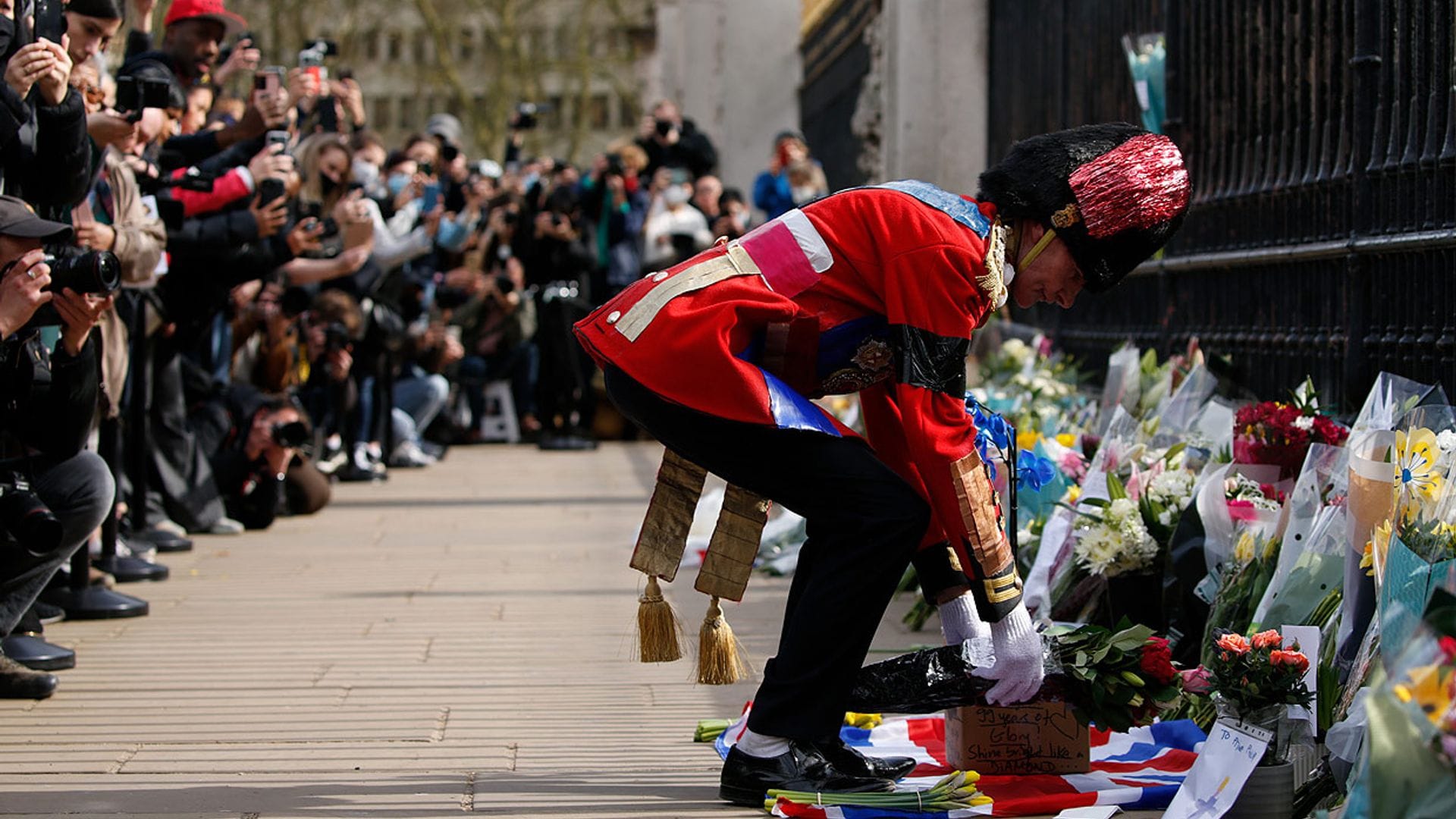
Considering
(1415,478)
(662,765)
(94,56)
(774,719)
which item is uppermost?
(94,56)

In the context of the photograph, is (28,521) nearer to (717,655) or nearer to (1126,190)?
(717,655)

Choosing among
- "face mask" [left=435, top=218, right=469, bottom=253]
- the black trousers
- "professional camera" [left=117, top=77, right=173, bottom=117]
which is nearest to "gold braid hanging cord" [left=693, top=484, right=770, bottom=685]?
the black trousers

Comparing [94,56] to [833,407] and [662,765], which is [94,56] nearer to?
[662,765]

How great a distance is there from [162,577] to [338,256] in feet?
10.8

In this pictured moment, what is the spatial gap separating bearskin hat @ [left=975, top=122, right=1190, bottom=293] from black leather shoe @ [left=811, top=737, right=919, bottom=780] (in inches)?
49.3

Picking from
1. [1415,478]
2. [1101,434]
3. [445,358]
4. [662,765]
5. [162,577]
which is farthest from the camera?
[445,358]

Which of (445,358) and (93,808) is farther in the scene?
(445,358)

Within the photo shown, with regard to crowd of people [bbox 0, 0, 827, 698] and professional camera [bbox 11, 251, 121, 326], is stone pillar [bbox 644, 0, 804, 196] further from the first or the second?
professional camera [bbox 11, 251, 121, 326]

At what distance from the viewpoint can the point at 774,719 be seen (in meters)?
4.29

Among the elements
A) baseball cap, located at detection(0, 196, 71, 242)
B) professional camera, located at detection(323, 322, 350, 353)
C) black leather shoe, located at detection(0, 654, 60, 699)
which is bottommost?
professional camera, located at detection(323, 322, 350, 353)

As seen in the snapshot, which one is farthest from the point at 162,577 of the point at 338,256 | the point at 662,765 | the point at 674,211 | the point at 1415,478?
the point at 674,211

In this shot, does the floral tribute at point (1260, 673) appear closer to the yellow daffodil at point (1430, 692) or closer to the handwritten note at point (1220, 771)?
the handwritten note at point (1220, 771)

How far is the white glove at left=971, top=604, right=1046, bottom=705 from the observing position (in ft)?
13.6

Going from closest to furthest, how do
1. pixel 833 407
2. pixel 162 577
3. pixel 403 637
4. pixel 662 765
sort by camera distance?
pixel 662 765
pixel 403 637
pixel 162 577
pixel 833 407
